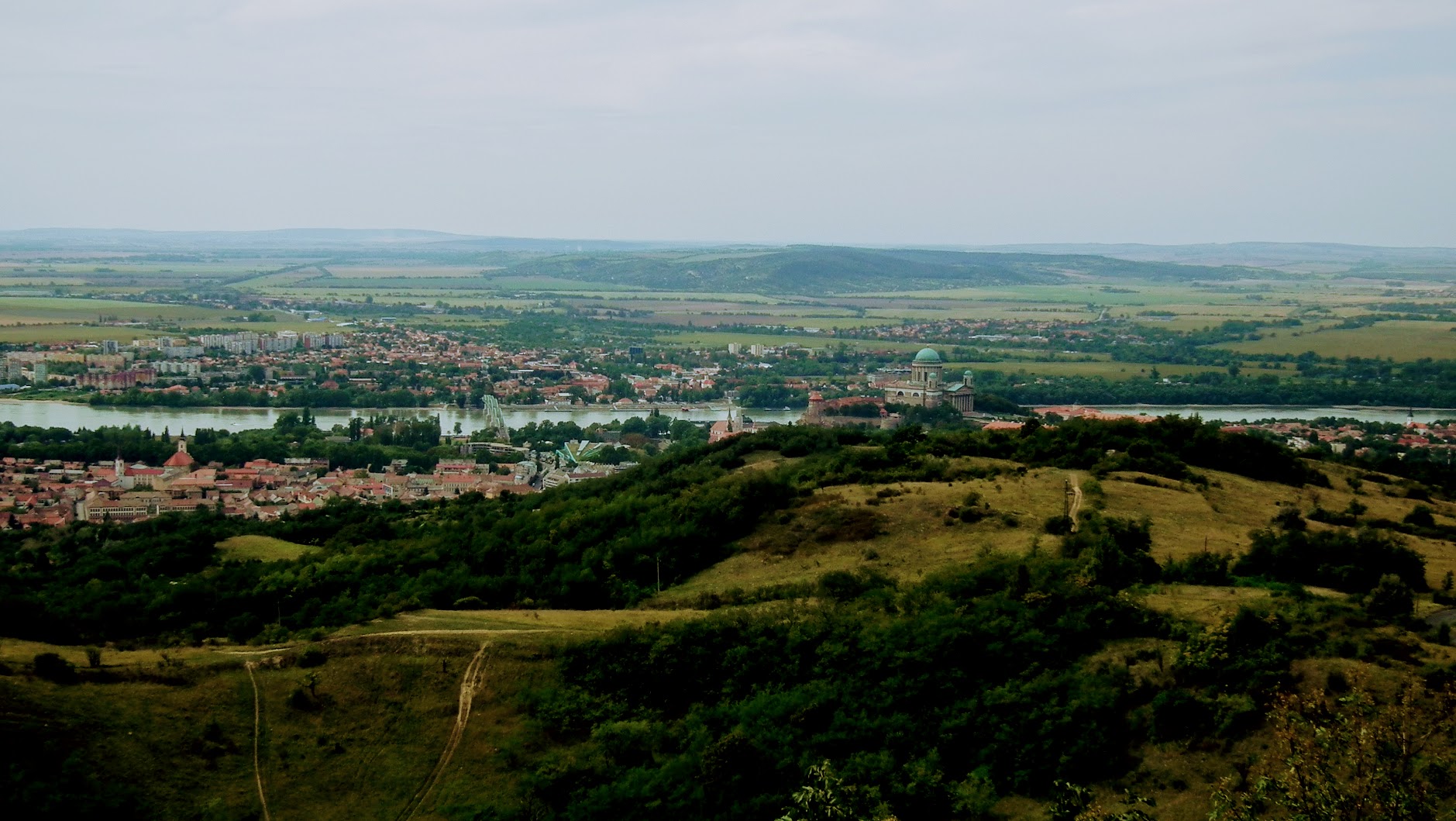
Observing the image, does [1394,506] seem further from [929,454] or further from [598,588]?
[598,588]

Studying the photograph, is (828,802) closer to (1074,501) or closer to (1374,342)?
(1074,501)

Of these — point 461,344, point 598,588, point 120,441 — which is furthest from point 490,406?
point 598,588

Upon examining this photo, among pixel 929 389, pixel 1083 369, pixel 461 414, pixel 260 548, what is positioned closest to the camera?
pixel 260 548

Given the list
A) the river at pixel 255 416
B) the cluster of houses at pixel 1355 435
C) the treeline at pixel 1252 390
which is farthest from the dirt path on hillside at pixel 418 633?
the treeline at pixel 1252 390

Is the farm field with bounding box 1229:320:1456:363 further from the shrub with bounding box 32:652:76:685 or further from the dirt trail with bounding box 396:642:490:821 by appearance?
the shrub with bounding box 32:652:76:685

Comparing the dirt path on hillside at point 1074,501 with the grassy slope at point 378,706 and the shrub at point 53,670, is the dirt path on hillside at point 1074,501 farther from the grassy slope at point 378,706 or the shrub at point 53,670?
the shrub at point 53,670

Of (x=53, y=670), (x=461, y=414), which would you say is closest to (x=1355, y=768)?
(x=53, y=670)

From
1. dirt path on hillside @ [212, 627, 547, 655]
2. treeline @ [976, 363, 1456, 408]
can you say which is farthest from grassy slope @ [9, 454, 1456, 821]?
treeline @ [976, 363, 1456, 408]
